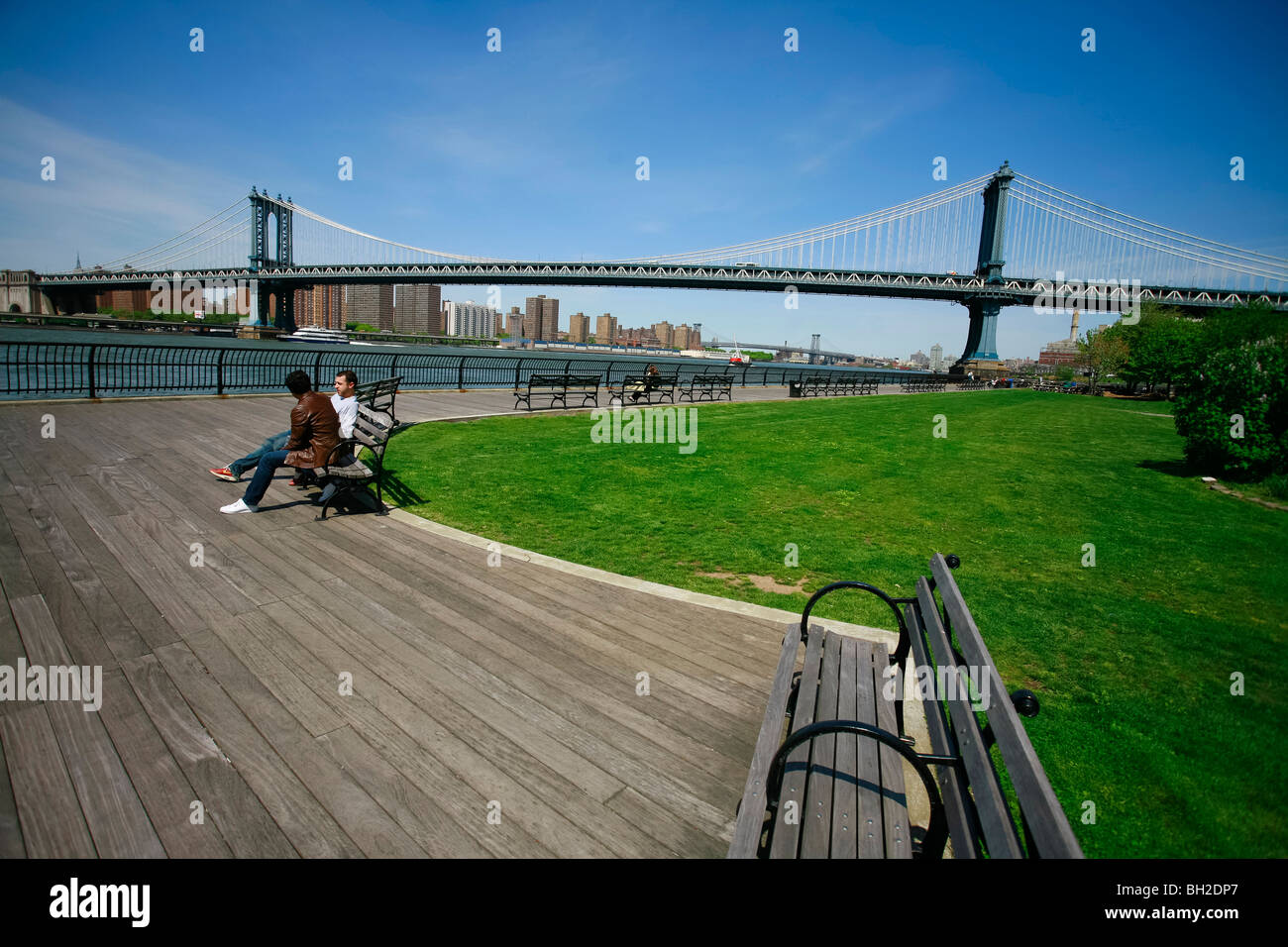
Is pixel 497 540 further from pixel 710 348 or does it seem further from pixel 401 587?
pixel 710 348

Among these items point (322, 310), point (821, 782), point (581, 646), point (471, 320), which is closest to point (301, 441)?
point (581, 646)

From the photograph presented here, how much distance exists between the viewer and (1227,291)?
6259cm

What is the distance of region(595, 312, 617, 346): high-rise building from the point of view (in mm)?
128137

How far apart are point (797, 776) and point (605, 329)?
438 feet

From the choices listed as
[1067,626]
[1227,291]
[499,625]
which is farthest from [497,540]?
[1227,291]

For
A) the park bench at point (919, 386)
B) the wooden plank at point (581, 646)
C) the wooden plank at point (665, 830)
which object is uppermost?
the park bench at point (919, 386)

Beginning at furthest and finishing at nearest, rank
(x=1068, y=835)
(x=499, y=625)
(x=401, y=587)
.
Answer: (x=401, y=587) < (x=499, y=625) < (x=1068, y=835)

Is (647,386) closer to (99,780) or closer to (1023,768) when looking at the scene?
(99,780)

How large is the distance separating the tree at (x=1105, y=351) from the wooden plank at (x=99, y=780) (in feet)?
233

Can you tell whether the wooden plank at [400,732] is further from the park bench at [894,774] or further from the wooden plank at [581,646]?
the park bench at [894,774]

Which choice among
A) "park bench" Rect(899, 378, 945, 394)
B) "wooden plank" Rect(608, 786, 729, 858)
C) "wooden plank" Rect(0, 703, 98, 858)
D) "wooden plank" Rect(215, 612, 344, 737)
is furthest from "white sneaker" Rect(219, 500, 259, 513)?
"park bench" Rect(899, 378, 945, 394)

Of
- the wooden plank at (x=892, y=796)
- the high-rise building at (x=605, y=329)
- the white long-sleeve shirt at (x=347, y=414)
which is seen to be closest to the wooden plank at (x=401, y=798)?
the wooden plank at (x=892, y=796)

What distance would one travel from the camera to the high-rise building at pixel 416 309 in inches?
3669
